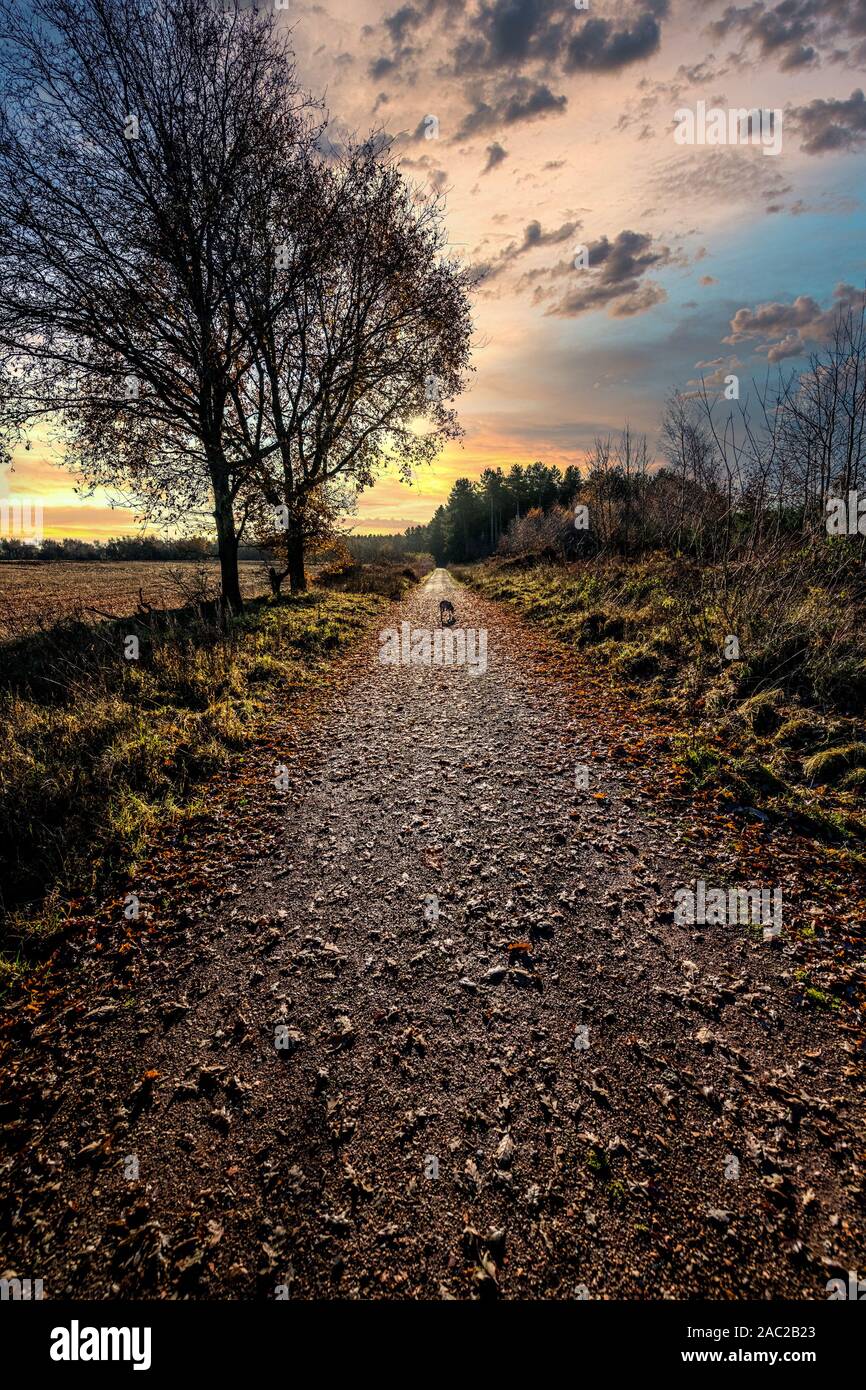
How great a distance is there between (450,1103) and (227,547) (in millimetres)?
16986

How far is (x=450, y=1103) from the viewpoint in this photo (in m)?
3.17

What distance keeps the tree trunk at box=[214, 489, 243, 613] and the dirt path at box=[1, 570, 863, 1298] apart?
13362 mm

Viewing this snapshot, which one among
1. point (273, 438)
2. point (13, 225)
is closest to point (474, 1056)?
point (13, 225)

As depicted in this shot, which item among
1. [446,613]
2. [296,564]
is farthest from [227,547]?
[446,613]

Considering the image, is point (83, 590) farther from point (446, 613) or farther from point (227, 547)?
point (446, 613)

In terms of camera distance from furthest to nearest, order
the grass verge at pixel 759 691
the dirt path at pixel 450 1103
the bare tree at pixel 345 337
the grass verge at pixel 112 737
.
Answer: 1. the bare tree at pixel 345 337
2. the grass verge at pixel 759 691
3. the grass verge at pixel 112 737
4. the dirt path at pixel 450 1103

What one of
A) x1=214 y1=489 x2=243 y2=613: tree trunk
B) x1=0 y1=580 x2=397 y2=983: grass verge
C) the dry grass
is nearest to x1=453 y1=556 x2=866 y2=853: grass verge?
x1=0 y1=580 x2=397 y2=983: grass verge

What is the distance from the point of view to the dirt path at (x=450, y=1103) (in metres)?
2.52

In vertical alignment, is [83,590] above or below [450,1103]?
above

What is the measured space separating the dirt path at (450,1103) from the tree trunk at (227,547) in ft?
43.8

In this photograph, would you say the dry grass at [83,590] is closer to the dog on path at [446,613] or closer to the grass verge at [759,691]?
the dog on path at [446,613]

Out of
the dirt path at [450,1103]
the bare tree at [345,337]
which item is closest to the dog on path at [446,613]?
the bare tree at [345,337]

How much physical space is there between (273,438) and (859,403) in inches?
718
